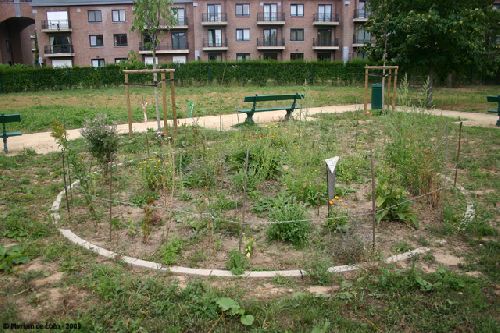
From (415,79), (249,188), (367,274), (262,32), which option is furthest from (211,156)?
(262,32)

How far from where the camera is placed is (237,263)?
4613 millimetres

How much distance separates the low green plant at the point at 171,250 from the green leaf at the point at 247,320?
1.23 m

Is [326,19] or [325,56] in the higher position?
[326,19]

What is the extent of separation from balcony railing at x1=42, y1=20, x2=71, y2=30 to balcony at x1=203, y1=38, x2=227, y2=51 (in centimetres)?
1426

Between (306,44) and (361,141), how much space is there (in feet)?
129

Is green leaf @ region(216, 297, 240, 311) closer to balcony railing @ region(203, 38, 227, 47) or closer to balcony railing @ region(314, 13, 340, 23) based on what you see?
balcony railing @ region(203, 38, 227, 47)

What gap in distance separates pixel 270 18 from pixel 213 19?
227 inches

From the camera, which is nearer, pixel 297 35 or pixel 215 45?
pixel 215 45

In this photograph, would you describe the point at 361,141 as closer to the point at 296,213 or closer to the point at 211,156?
the point at 211,156

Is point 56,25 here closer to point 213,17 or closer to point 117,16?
point 117,16

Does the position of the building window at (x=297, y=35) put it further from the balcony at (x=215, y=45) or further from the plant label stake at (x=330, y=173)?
the plant label stake at (x=330, y=173)

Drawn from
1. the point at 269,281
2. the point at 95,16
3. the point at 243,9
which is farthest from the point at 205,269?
the point at 95,16

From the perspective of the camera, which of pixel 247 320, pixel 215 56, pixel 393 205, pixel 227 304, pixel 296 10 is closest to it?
pixel 247 320

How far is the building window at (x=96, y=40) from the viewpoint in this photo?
4794 cm
